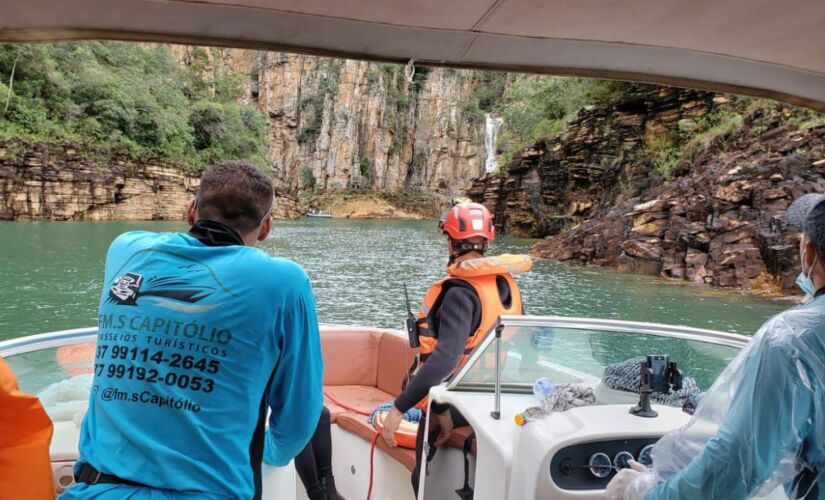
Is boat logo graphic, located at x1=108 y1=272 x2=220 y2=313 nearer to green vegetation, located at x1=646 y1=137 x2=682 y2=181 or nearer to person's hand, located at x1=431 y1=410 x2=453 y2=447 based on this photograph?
person's hand, located at x1=431 y1=410 x2=453 y2=447

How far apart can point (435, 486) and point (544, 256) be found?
2495 cm

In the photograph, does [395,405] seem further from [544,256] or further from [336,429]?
[544,256]

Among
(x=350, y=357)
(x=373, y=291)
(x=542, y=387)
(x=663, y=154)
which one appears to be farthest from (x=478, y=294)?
(x=663, y=154)

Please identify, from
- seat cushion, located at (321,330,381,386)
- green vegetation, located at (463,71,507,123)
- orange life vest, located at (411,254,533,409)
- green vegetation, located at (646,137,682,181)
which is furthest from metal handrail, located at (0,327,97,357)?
green vegetation, located at (463,71,507,123)

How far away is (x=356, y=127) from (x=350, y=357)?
86939mm

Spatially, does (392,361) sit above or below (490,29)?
below

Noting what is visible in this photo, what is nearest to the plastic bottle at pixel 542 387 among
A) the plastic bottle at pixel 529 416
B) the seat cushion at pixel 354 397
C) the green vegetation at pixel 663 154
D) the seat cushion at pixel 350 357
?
the plastic bottle at pixel 529 416

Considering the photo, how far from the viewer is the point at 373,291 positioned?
19.9 meters

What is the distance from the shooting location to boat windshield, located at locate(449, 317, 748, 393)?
91.0 inches

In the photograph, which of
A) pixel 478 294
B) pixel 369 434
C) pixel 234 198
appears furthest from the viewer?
pixel 369 434

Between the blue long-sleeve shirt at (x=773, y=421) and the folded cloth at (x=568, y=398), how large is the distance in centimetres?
70

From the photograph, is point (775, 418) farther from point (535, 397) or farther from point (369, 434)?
point (369, 434)

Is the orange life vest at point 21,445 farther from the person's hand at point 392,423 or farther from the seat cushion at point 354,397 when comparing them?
the seat cushion at point 354,397

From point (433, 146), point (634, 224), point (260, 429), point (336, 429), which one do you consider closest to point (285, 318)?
point (260, 429)
